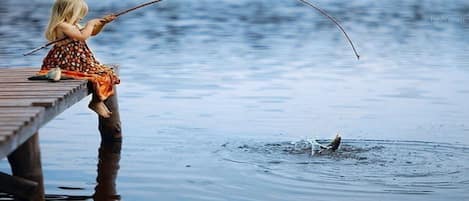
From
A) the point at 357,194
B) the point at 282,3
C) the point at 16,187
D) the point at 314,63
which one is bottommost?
the point at 282,3

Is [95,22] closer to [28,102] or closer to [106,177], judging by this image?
[106,177]

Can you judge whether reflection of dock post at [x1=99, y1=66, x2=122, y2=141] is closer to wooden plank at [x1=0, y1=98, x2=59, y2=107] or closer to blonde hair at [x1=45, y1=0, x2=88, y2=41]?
blonde hair at [x1=45, y1=0, x2=88, y2=41]

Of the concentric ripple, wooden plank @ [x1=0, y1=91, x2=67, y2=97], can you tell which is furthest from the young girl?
the concentric ripple

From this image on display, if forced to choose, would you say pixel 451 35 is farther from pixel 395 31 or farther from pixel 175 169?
pixel 175 169

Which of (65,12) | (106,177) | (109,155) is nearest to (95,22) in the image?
(65,12)

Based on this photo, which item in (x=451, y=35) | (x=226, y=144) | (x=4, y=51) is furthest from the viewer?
(x=451, y=35)

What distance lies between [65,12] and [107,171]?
148 centimetres

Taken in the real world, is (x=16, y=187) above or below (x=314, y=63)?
above

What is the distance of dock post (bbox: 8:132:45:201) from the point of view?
7.66m

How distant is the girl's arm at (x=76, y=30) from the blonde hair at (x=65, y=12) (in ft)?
0.16

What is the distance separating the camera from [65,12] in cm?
939

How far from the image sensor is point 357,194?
8.82 metres

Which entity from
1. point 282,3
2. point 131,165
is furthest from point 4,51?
point 282,3

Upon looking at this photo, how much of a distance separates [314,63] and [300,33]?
23.3 feet
